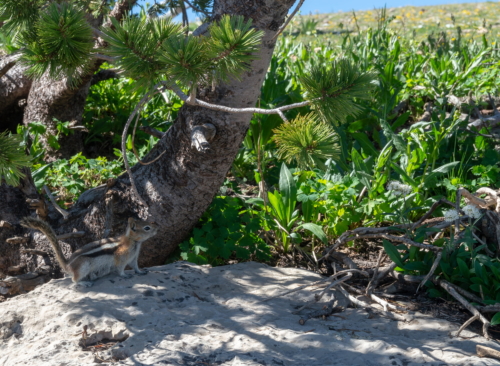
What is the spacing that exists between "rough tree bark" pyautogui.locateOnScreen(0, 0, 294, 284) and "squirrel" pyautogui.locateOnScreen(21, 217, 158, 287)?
49 cm

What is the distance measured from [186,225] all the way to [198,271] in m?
0.57

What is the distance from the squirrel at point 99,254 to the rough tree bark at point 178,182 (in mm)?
493

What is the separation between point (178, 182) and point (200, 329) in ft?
4.66

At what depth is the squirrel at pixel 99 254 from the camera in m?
3.44

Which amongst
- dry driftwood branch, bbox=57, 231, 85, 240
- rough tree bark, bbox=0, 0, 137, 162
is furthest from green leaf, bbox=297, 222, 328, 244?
rough tree bark, bbox=0, 0, 137, 162

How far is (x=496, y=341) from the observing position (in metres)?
3.09

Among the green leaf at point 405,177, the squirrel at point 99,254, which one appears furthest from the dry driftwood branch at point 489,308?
the squirrel at point 99,254

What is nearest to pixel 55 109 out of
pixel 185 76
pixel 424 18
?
pixel 185 76

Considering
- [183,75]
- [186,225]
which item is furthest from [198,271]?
[183,75]

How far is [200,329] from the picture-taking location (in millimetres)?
3012

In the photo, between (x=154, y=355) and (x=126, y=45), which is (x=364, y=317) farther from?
(x=126, y=45)

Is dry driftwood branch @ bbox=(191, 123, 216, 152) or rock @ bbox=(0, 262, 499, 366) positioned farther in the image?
dry driftwood branch @ bbox=(191, 123, 216, 152)

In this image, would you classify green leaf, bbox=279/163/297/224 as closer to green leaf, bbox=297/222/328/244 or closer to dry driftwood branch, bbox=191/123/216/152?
green leaf, bbox=297/222/328/244

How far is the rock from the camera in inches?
108
